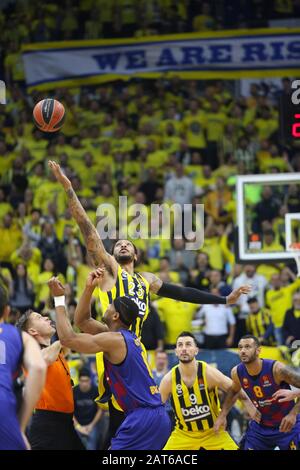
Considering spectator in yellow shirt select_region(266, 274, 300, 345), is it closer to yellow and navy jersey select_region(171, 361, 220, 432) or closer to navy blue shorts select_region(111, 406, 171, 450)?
yellow and navy jersey select_region(171, 361, 220, 432)

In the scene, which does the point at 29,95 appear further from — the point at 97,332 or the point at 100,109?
the point at 97,332

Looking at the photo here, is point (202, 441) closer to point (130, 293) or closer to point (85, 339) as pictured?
point (130, 293)

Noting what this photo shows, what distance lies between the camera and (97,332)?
10188mm

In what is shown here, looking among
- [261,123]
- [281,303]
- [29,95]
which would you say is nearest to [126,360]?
[281,303]

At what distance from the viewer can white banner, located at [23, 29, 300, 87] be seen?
2203 centimetres

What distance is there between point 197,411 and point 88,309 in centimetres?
254

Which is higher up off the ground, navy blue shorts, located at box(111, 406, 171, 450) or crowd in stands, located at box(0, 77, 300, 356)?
crowd in stands, located at box(0, 77, 300, 356)

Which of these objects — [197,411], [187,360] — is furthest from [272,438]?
[187,360]

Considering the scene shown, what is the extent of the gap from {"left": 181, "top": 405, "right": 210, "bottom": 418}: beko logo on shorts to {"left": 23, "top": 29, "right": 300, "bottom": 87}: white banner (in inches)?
468

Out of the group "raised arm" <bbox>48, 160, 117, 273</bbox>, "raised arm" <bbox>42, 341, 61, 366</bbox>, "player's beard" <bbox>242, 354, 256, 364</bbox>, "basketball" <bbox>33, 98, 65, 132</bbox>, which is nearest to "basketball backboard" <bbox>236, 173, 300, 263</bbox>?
"player's beard" <bbox>242, 354, 256, 364</bbox>

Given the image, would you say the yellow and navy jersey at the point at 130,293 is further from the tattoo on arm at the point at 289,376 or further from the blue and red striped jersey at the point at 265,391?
the tattoo on arm at the point at 289,376

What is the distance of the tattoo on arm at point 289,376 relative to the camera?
1151 centimetres

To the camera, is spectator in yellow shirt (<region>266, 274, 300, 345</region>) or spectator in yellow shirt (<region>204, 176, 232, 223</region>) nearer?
spectator in yellow shirt (<region>266, 274, 300, 345</region>)

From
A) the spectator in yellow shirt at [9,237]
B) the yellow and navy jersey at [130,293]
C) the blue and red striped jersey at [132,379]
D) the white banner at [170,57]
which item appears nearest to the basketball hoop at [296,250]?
the yellow and navy jersey at [130,293]
